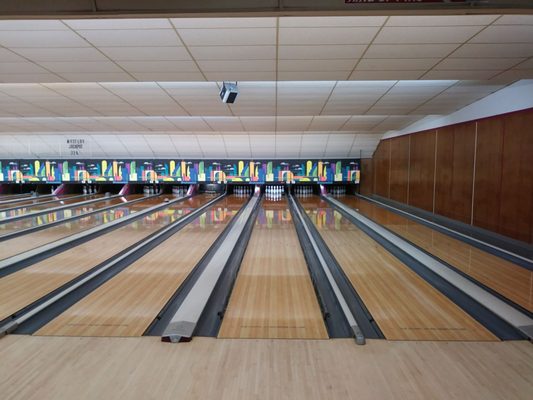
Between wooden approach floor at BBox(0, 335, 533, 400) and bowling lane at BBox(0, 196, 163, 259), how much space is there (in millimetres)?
3051

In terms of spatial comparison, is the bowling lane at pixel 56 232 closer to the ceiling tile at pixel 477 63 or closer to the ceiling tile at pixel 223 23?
the ceiling tile at pixel 223 23

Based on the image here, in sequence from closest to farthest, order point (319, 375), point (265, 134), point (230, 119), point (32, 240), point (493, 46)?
point (319, 375) < point (493, 46) < point (32, 240) < point (230, 119) < point (265, 134)

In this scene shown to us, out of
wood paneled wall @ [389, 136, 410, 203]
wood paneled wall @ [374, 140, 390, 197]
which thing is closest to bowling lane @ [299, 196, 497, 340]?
wood paneled wall @ [389, 136, 410, 203]

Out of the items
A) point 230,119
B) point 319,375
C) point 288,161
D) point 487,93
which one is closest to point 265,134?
point 288,161

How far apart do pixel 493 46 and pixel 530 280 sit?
7.61 feet

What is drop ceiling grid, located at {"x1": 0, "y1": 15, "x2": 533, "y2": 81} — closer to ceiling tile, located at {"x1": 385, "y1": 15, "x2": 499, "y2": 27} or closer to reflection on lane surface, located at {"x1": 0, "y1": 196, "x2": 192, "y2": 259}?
ceiling tile, located at {"x1": 385, "y1": 15, "x2": 499, "y2": 27}

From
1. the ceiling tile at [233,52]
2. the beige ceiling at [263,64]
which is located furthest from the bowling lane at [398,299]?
the ceiling tile at [233,52]

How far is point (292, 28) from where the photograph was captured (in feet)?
9.34

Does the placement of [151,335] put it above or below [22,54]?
below

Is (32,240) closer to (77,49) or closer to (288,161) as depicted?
(77,49)

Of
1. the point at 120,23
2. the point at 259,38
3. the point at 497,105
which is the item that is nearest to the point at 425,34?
the point at 259,38

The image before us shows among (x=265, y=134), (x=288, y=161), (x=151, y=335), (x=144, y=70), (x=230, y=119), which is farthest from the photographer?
(x=288, y=161)

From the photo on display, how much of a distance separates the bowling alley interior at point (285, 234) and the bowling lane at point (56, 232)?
0.24ft

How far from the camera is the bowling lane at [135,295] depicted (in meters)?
2.55
